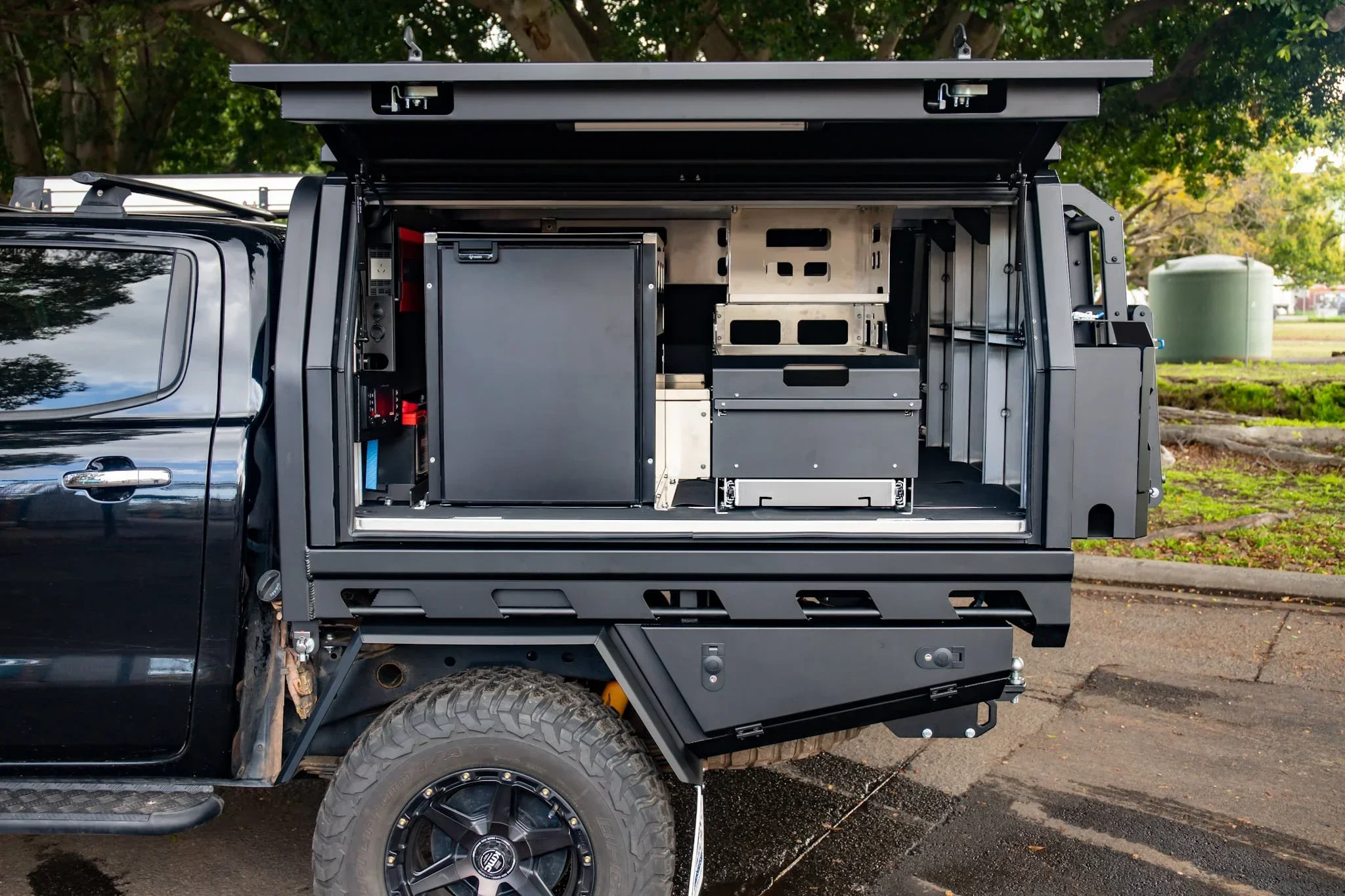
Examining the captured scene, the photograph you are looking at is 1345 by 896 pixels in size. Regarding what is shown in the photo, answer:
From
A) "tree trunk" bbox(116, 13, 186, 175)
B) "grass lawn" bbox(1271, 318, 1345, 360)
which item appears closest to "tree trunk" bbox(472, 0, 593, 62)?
"tree trunk" bbox(116, 13, 186, 175)

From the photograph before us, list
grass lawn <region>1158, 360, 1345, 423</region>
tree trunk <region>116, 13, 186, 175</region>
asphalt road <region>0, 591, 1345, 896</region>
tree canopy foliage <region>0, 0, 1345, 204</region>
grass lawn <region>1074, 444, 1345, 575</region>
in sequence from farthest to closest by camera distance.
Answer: grass lawn <region>1158, 360, 1345, 423</region> < tree trunk <region>116, 13, 186, 175</region> < tree canopy foliage <region>0, 0, 1345, 204</region> < grass lawn <region>1074, 444, 1345, 575</region> < asphalt road <region>0, 591, 1345, 896</region>

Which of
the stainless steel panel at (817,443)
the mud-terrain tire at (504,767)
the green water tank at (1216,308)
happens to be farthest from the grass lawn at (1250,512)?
the green water tank at (1216,308)

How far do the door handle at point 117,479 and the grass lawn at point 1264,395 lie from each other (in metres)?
14.0

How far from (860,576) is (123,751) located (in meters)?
2.11

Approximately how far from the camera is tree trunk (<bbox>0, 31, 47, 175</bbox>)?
12203 mm

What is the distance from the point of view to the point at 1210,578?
292 inches

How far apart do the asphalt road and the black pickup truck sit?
83 cm

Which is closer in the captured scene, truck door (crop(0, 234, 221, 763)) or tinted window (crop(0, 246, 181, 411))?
truck door (crop(0, 234, 221, 763))

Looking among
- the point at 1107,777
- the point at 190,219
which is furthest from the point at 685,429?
the point at 1107,777

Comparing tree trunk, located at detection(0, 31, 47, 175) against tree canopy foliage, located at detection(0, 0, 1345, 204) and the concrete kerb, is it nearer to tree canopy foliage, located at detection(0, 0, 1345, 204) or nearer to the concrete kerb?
tree canopy foliage, located at detection(0, 0, 1345, 204)

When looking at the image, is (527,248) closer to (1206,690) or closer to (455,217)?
(455,217)

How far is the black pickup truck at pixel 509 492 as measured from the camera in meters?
2.94

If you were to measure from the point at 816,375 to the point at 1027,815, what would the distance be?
220 centimetres

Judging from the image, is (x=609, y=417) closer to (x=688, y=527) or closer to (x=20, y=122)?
(x=688, y=527)
